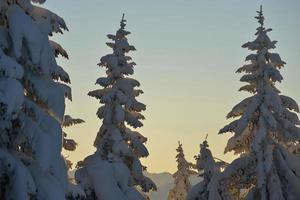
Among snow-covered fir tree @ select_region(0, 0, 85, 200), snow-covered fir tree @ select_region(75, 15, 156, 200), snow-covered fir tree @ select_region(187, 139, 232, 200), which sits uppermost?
snow-covered fir tree @ select_region(75, 15, 156, 200)

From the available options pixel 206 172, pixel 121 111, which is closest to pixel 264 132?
pixel 206 172

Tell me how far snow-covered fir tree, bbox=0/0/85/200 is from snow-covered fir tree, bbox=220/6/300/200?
43.2ft

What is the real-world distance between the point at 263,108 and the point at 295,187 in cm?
390

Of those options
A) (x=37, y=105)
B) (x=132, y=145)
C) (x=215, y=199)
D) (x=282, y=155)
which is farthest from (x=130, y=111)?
(x=37, y=105)

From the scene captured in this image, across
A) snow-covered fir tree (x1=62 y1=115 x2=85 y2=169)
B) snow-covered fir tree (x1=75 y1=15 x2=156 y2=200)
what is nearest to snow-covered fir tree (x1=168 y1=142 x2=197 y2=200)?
snow-covered fir tree (x1=75 y1=15 x2=156 y2=200)

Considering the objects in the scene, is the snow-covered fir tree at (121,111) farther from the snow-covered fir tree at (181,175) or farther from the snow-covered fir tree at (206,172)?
the snow-covered fir tree at (181,175)

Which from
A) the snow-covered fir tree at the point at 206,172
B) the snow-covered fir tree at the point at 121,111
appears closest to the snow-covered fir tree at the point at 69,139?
the snow-covered fir tree at the point at 121,111

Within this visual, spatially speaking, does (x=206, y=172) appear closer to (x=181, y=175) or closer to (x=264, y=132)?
(x=264, y=132)

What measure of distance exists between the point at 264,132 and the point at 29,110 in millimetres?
14152

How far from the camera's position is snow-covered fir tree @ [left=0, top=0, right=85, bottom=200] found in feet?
37.7

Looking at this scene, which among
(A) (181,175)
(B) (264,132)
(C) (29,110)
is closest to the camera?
(C) (29,110)

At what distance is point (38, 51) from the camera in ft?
41.1

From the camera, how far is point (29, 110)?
498 inches

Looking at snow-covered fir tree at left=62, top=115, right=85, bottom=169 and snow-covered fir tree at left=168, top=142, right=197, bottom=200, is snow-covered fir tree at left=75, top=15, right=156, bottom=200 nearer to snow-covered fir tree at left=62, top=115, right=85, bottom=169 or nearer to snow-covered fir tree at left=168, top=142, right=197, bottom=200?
snow-covered fir tree at left=62, top=115, right=85, bottom=169
